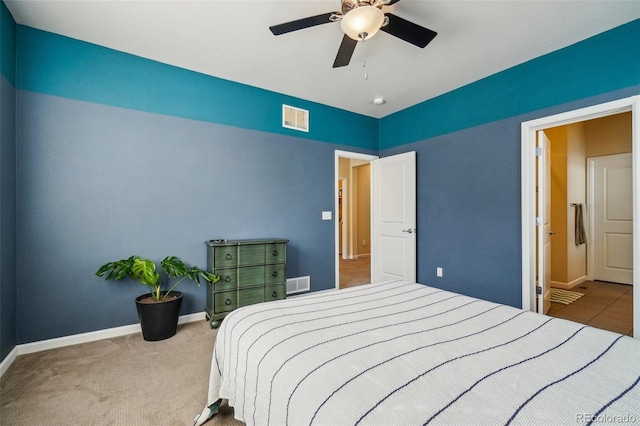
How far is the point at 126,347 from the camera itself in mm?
2514

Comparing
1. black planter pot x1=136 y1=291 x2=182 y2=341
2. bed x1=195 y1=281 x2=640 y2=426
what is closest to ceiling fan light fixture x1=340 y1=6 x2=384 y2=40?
bed x1=195 y1=281 x2=640 y2=426

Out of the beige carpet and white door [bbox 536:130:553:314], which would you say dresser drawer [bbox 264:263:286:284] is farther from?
white door [bbox 536:130:553:314]

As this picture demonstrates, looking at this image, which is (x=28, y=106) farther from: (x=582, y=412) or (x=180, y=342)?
(x=582, y=412)

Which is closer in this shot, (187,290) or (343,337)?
(343,337)

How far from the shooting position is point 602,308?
11.4ft

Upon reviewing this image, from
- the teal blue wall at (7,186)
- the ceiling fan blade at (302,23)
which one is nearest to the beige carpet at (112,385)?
the teal blue wall at (7,186)

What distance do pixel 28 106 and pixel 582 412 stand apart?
12.5 ft

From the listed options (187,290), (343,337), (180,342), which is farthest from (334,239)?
(343,337)

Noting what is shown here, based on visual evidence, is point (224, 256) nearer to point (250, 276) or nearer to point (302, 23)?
point (250, 276)

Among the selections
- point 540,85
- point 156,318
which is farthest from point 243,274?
point 540,85

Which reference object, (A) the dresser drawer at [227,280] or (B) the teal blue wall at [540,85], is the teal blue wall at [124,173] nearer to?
(A) the dresser drawer at [227,280]

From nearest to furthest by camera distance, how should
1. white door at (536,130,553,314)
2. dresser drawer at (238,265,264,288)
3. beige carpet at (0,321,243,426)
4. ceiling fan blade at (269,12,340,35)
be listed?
beige carpet at (0,321,243,426)
ceiling fan blade at (269,12,340,35)
white door at (536,130,553,314)
dresser drawer at (238,265,264,288)

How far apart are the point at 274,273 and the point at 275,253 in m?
0.23

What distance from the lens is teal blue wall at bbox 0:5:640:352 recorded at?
243 centimetres
